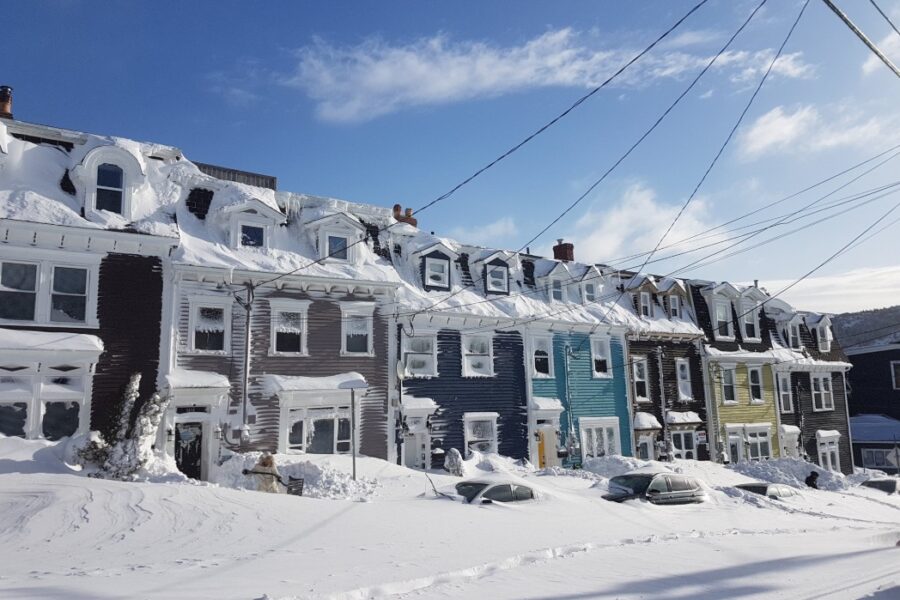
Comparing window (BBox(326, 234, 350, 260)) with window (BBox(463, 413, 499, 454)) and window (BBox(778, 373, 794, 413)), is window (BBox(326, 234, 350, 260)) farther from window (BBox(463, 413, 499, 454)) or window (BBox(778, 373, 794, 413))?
window (BBox(778, 373, 794, 413))

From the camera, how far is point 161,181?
68.0 feet

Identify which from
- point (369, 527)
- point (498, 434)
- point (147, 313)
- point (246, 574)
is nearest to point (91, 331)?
point (147, 313)

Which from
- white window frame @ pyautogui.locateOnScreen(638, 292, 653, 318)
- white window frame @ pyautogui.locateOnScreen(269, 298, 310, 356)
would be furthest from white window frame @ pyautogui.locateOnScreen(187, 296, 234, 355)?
white window frame @ pyautogui.locateOnScreen(638, 292, 653, 318)

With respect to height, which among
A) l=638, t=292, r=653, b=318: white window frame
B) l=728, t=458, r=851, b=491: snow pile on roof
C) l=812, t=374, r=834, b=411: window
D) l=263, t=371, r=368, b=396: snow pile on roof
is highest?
l=638, t=292, r=653, b=318: white window frame

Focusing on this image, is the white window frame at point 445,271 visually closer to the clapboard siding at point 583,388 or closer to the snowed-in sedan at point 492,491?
the clapboard siding at point 583,388

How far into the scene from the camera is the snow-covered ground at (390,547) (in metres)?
8.26

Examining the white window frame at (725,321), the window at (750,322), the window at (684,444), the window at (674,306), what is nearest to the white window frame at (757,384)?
the window at (750,322)

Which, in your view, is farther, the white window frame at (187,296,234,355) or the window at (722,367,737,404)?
the window at (722,367,737,404)

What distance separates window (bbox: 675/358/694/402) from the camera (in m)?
32.1

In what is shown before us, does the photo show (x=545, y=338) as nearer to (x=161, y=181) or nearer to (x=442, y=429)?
(x=442, y=429)

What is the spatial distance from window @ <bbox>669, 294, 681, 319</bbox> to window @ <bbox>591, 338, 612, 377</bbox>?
19.9 ft

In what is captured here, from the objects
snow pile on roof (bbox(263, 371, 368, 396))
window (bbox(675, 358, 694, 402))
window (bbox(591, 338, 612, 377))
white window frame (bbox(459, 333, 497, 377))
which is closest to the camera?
snow pile on roof (bbox(263, 371, 368, 396))

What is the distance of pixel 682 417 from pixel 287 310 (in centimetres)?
2026

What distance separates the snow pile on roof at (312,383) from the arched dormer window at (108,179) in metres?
6.63
